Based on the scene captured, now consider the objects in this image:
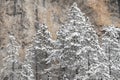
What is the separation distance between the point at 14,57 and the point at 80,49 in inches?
296

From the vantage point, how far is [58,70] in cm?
3822

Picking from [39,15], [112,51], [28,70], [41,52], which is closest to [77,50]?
[112,51]

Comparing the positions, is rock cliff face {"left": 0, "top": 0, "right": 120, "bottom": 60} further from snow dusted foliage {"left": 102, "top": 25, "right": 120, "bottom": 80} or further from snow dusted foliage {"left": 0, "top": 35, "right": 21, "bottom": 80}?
snow dusted foliage {"left": 102, "top": 25, "right": 120, "bottom": 80}

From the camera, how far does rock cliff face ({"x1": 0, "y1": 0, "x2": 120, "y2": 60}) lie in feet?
214

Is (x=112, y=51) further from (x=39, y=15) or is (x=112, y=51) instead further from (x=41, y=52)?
(x=39, y=15)

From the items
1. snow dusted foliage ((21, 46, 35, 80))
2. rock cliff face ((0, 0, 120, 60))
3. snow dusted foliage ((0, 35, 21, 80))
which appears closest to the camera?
snow dusted foliage ((0, 35, 21, 80))

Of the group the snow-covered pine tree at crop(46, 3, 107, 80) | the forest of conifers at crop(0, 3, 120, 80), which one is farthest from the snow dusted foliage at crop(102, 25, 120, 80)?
the snow-covered pine tree at crop(46, 3, 107, 80)

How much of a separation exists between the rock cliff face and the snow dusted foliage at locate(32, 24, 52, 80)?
18.5 metres

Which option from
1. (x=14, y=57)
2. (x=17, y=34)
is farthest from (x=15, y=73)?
(x=17, y=34)

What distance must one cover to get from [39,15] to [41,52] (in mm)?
26521

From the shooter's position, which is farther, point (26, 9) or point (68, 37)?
point (26, 9)

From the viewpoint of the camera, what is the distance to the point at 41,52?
42.0 m

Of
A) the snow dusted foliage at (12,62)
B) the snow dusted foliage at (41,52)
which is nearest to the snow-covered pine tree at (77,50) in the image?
the snow dusted foliage at (41,52)

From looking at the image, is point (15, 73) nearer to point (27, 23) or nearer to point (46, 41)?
point (46, 41)
